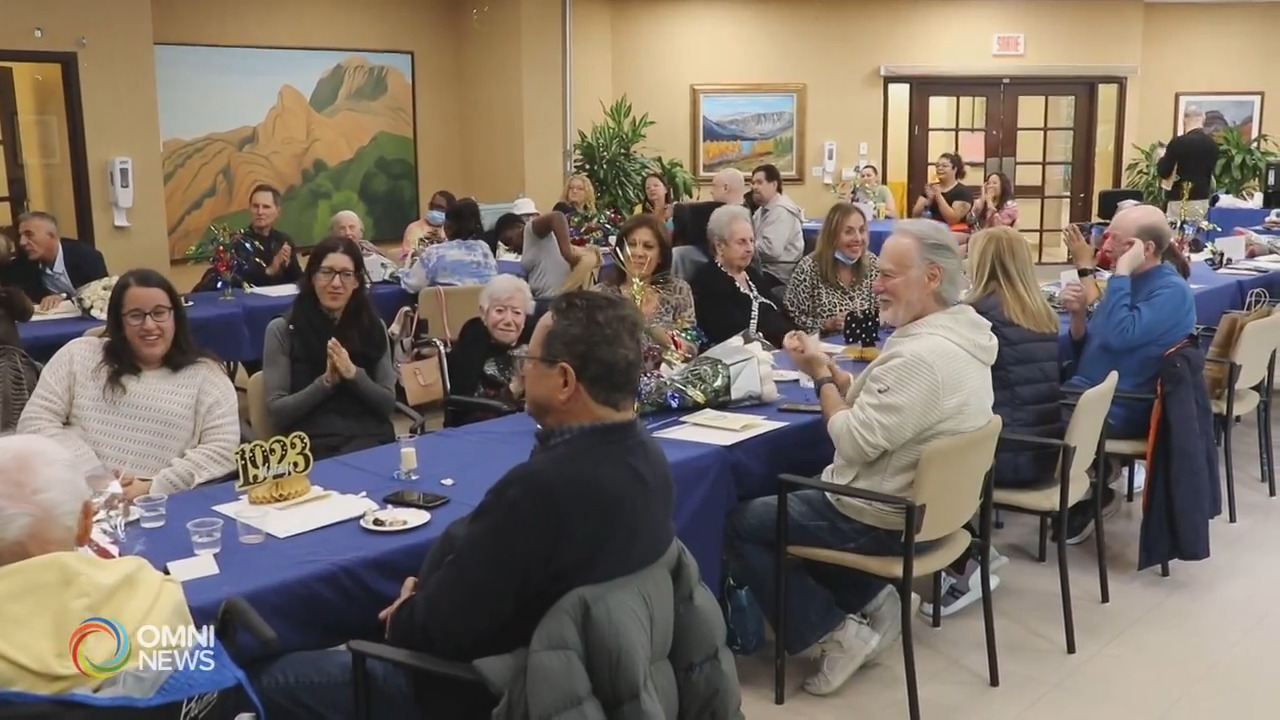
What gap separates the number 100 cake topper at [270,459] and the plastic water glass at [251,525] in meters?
0.10

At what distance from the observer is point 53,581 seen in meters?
1.75

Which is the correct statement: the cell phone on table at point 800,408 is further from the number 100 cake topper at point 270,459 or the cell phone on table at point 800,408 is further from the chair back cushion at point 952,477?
the number 100 cake topper at point 270,459

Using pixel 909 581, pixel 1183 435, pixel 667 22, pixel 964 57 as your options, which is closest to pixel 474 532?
pixel 909 581

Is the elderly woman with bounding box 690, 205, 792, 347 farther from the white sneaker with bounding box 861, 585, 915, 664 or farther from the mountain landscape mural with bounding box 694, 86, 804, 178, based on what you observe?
the mountain landscape mural with bounding box 694, 86, 804, 178

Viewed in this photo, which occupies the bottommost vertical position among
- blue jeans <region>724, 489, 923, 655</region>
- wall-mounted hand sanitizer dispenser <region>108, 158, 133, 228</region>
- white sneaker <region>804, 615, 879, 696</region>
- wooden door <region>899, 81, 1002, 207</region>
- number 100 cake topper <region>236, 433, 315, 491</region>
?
white sneaker <region>804, 615, 879, 696</region>

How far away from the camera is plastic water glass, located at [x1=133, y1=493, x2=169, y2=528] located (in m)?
2.60

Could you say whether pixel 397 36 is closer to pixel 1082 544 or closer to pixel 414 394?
pixel 414 394

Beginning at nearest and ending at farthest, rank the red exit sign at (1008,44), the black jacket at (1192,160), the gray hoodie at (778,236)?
the gray hoodie at (778,236)
the black jacket at (1192,160)
the red exit sign at (1008,44)

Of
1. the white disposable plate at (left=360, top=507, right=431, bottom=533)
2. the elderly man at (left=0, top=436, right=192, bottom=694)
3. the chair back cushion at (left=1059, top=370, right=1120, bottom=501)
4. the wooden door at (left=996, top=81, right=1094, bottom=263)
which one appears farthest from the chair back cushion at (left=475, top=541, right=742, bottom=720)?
the wooden door at (left=996, top=81, right=1094, bottom=263)

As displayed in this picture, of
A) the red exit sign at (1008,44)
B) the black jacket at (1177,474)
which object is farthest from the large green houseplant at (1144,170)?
the black jacket at (1177,474)

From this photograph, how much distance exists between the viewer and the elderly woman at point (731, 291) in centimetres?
516

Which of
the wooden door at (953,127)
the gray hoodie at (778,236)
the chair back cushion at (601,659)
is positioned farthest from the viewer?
the wooden door at (953,127)

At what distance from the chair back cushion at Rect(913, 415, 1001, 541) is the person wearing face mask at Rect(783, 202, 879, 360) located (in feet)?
6.56

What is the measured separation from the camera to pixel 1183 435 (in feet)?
13.9
